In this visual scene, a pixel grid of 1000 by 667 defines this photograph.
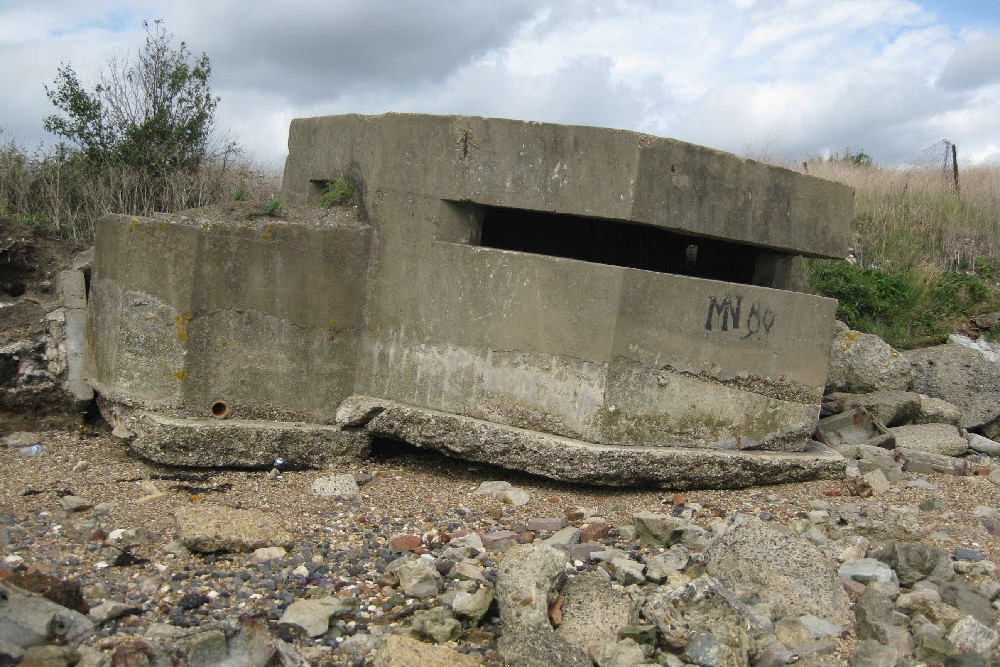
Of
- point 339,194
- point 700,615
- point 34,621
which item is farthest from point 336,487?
point 700,615

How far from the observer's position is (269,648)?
3227 millimetres

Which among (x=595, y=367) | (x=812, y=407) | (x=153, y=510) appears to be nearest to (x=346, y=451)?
(x=153, y=510)

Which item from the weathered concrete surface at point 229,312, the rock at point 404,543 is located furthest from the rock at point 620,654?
the weathered concrete surface at point 229,312

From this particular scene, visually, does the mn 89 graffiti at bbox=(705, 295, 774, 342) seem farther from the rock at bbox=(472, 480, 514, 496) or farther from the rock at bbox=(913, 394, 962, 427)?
the rock at bbox=(913, 394, 962, 427)

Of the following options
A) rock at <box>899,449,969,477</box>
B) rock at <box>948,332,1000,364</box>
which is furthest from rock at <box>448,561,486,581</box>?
rock at <box>948,332,1000,364</box>

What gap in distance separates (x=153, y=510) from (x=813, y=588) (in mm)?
3203

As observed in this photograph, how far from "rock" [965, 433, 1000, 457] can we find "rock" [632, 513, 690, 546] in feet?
12.1

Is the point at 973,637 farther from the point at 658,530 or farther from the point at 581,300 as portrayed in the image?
the point at 581,300

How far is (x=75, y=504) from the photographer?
15.0 feet

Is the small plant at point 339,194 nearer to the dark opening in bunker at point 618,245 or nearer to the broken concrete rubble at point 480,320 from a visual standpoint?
the broken concrete rubble at point 480,320

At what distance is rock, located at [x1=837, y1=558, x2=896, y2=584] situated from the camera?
13.3 ft

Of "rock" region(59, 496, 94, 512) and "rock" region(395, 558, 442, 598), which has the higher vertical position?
"rock" region(395, 558, 442, 598)

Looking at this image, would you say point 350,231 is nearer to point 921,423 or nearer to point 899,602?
point 899,602

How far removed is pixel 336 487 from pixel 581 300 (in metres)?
1.70
